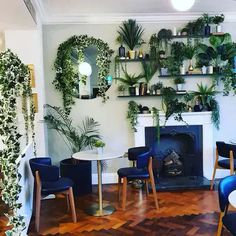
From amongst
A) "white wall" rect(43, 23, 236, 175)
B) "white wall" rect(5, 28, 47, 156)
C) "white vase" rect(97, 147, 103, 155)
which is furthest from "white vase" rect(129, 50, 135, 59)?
"white vase" rect(97, 147, 103, 155)

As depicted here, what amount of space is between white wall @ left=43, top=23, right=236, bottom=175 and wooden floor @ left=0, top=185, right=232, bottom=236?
0.87m

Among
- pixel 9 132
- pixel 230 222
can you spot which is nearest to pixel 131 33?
pixel 9 132

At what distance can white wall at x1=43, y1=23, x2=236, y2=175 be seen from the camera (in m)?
4.99

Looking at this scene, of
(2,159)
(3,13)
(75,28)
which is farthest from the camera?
(75,28)

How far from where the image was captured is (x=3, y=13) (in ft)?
11.5

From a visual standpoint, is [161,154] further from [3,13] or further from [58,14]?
[3,13]

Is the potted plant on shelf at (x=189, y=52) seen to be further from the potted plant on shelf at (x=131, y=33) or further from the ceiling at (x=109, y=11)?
the potted plant on shelf at (x=131, y=33)

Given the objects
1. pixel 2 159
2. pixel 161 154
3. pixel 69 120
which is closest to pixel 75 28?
pixel 69 120

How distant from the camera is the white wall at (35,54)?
4434 millimetres

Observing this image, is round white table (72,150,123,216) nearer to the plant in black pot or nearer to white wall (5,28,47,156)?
the plant in black pot

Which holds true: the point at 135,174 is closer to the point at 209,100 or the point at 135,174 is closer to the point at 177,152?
the point at 177,152

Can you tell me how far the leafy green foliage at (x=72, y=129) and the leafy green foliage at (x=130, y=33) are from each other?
4.23 feet

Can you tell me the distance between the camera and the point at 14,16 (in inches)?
Answer: 143

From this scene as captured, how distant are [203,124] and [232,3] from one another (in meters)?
1.78
